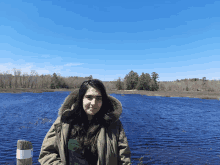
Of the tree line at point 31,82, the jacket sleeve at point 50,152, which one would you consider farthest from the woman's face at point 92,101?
the tree line at point 31,82

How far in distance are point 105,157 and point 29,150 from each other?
1499mm

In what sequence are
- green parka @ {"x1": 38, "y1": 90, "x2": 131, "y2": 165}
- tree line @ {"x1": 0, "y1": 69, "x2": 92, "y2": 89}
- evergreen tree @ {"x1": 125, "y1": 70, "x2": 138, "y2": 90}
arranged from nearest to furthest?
1. green parka @ {"x1": 38, "y1": 90, "x2": 131, "y2": 165}
2. tree line @ {"x1": 0, "y1": 69, "x2": 92, "y2": 89}
3. evergreen tree @ {"x1": 125, "y1": 70, "x2": 138, "y2": 90}

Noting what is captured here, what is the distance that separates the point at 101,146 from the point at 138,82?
10561 centimetres

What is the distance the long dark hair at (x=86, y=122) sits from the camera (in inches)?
89.1

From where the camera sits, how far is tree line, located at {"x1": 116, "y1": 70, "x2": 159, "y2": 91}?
339ft

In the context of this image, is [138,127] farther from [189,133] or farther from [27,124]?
[27,124]

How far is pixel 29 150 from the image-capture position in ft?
9.31

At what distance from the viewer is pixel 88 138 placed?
2.29 meters

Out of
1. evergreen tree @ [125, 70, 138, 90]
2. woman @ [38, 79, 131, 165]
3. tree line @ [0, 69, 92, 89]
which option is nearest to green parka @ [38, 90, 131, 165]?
woman @ [38, 79, 131, 165]

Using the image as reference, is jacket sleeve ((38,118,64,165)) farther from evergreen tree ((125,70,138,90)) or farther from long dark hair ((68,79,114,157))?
evergreen tree ((125,70,138,90))

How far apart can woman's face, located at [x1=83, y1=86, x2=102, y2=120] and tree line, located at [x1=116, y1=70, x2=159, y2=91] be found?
10294 cm

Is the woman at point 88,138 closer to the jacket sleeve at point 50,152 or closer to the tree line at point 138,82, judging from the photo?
the jacket sleeve at point 50,152

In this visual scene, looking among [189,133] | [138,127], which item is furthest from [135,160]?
[189,133]

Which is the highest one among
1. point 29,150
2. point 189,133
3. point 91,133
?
point 91,133
